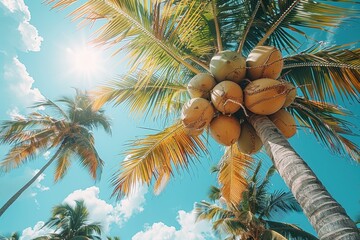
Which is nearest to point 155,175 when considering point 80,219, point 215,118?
point 215,118

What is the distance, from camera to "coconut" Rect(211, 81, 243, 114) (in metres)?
2.49

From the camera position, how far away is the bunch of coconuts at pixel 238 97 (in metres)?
2.49

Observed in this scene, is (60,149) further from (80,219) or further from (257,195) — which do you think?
(257,195)

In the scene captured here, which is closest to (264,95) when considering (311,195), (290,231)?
(311,195)

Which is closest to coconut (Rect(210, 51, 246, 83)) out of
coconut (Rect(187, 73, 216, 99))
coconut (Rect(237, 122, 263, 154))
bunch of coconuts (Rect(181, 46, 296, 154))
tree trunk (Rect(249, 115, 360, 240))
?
bunch of coconuts (Rect(181, 46, 296, 154))

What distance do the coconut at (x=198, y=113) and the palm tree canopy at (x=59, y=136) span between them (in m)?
11.9

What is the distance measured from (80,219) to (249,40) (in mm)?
17342

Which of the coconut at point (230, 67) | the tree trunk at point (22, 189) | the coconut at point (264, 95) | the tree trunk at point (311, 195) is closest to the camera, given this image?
the tree trunk at point (311, 195)

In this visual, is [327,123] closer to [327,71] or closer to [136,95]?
[327,71]

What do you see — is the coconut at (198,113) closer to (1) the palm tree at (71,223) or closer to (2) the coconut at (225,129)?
(2) the coconut at (225,129)

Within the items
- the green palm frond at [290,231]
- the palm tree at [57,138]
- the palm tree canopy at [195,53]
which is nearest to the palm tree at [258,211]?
the green palm frond at [290,231]

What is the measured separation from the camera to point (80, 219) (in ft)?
59.1

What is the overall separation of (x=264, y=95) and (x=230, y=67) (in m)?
0.46

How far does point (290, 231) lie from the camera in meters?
13.7
